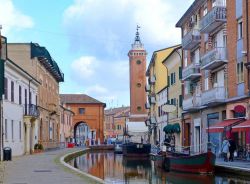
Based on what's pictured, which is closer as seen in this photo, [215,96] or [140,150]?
[215,96]

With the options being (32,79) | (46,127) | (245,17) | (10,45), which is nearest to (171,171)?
(245,17)

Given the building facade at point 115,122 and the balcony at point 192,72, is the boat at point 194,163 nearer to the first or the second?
the balcony at point 192,72

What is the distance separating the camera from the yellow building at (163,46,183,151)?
5478cm

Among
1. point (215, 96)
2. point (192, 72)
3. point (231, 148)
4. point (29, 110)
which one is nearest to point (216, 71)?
point (215, 96)

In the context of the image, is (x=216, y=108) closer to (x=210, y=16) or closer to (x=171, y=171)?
(x=210, y=16)

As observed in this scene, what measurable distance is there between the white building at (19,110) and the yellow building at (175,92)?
43.0 feet

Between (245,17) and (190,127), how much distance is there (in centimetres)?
1892

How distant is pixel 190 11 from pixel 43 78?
68.4 feet

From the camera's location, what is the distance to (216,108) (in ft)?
131

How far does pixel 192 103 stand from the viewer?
46062mm

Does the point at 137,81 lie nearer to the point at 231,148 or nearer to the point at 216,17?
the point at 216,17

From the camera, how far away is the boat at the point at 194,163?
2844 cm

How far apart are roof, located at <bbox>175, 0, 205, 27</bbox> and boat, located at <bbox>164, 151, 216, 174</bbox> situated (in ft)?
56.2

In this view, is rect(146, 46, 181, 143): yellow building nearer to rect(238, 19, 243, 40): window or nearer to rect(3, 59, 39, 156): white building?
rect(3, 59, 39, 156): white building
